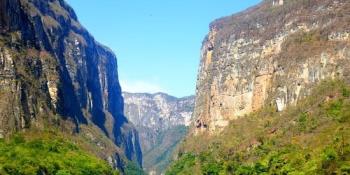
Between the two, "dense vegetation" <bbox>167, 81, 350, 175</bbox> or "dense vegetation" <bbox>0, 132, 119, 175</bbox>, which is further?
"dense vegetation" <bbox>0, 132, 119, 175</bbox>

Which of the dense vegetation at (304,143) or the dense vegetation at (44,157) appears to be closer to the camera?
the dense vegetation at (304,143)

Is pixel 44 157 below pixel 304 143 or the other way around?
below

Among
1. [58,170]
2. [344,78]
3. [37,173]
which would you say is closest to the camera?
[37,173]

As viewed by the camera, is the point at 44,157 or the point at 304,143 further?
the point at 304,143

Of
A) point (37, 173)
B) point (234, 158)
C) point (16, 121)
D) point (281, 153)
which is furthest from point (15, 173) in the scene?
point (234, 158)

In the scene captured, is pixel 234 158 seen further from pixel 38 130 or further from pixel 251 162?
pixel 38 130
